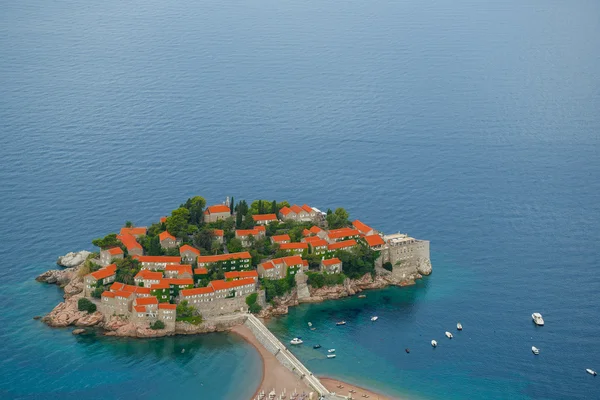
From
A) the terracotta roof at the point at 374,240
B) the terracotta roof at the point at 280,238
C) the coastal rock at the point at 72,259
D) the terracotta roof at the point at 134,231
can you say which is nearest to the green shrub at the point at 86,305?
the coastal rock at the point at 72,259

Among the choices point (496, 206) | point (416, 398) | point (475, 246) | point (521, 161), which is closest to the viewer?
point (416, 398)

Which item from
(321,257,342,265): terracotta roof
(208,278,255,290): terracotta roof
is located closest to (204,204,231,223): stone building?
(208,278,255,290): terracotta roof

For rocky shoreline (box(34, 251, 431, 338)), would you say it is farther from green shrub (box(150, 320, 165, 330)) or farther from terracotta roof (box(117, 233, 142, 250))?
terracotta roof (box(117, 233, 142, 250))

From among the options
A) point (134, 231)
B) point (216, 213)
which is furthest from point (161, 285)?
point (216, 213)

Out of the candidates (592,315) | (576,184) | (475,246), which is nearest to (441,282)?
(475,246)

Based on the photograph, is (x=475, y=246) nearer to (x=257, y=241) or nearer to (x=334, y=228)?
(x=334, y=228)

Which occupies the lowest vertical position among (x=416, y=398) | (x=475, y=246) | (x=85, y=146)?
(x=416, y=398)

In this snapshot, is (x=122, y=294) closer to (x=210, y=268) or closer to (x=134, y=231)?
(x=210, y=268)
